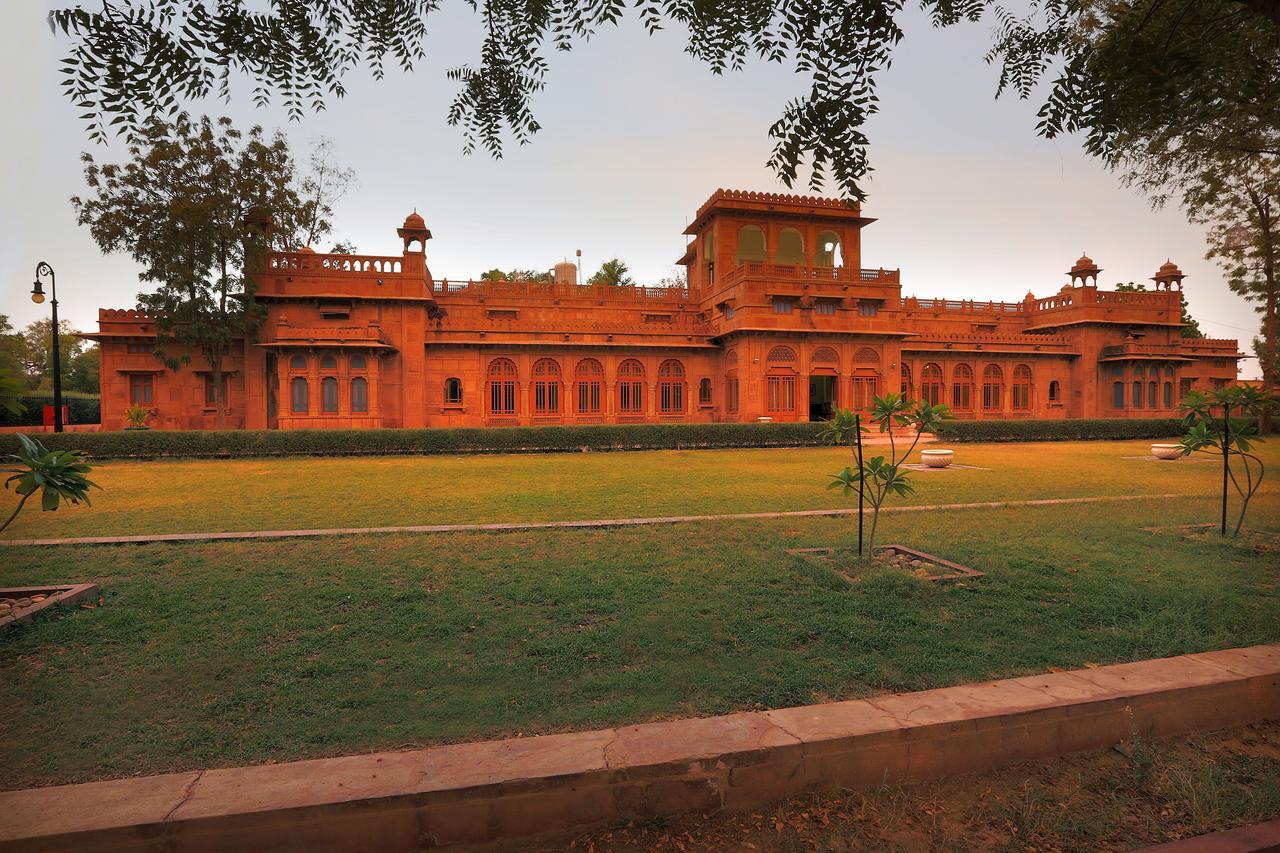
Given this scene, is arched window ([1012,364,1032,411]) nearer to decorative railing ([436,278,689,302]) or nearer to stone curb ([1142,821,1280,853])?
decorative railing ([436,278,689,302])

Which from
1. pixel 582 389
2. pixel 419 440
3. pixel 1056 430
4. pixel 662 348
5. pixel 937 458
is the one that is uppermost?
pixel 662 348

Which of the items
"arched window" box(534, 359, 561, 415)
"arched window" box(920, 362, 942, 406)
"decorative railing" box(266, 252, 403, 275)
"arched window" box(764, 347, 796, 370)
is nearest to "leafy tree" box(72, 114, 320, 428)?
"decorative railing" box(266, 252, 403, 275)

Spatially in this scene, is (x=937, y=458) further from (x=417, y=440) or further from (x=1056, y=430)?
(x=417, y=440)

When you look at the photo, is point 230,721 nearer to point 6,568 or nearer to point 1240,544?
point 6,568

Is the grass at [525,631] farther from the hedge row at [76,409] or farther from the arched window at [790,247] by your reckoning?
the hedge row at [76,409]

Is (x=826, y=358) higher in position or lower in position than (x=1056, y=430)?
higher

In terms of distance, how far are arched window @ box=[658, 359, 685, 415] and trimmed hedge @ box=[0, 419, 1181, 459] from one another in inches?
271

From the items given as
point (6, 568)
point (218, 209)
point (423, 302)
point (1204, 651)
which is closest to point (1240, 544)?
point (1204, 651)

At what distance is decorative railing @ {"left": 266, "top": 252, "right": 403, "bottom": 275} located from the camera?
25.3m

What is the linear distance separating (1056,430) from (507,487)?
23.8 meters

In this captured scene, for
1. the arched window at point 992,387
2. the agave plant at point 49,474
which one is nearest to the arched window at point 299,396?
the agave plant at point 49,474

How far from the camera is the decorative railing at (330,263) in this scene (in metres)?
25.3

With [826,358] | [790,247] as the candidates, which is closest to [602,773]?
[826,358]

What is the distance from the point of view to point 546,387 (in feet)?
90.6
